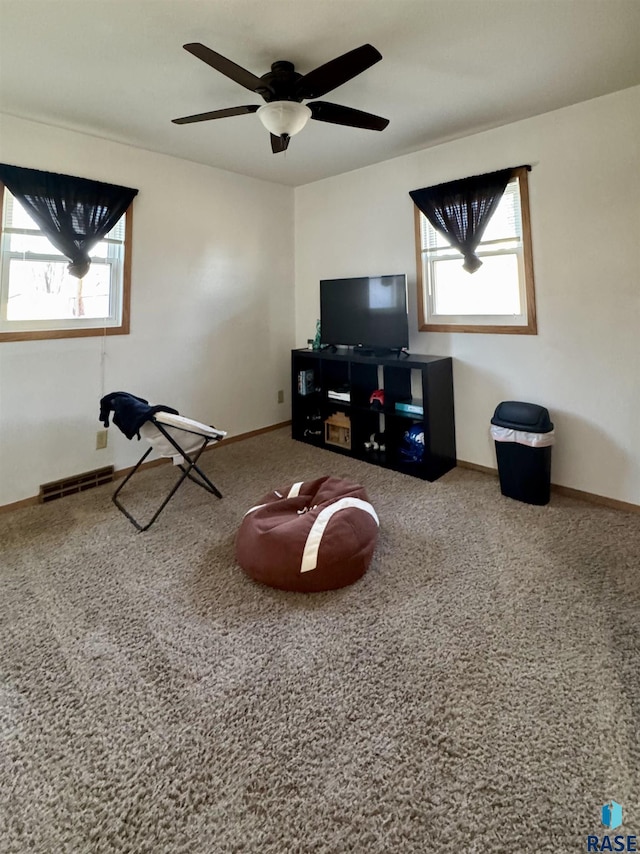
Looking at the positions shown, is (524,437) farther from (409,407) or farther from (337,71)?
(337,71)

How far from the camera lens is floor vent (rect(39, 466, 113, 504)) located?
3.04 metres

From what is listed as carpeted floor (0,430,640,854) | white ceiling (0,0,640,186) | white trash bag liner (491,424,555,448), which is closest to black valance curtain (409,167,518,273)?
white ceiling (0,0,640,186)

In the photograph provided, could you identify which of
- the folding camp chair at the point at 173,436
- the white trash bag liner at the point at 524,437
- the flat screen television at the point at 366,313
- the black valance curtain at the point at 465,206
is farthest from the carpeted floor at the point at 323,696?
the black valance curtain at the point at 465,206

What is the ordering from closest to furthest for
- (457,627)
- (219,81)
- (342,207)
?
(457,627), (219,81), (342,207)

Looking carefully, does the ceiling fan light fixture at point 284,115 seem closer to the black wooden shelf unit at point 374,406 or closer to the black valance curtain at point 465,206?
the black valance curtain at point 465,206

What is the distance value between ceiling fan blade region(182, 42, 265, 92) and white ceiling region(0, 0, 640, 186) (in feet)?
0.85

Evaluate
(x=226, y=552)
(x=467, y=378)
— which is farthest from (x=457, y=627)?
(x=467, y=378)

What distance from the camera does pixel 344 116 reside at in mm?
2236

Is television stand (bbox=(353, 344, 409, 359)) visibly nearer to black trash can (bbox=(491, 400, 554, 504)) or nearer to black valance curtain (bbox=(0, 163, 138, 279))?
black trash can (bbox=(491, 400, 554, 504))

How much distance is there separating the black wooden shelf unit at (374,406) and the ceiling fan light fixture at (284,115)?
1790 mm

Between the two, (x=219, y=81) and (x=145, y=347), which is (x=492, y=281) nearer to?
(x=219, y=81)

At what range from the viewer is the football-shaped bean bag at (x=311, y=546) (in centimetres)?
197

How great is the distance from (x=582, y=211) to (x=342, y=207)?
221 cm

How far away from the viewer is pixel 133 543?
2.48 m
